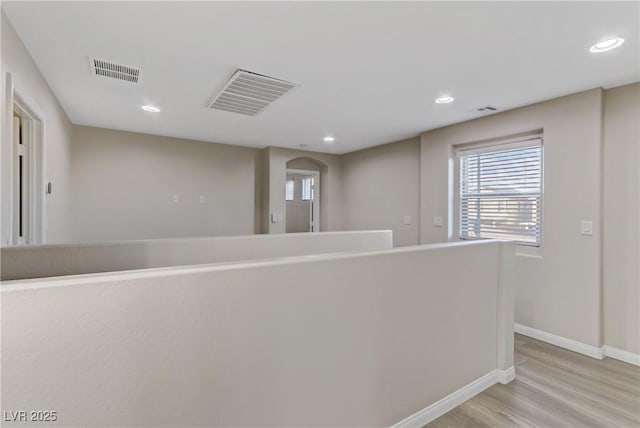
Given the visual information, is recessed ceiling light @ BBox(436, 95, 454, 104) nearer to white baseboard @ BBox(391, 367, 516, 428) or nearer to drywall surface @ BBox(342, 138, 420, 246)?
drywall surface @ BBox(342, 138, 420, 246)

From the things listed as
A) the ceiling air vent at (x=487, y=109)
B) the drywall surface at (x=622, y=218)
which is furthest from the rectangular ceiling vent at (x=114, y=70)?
the drywall surface at (x=622, y=218)

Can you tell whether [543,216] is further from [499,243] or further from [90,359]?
[90,359]

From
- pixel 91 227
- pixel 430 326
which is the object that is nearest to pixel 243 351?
pixel 430 326

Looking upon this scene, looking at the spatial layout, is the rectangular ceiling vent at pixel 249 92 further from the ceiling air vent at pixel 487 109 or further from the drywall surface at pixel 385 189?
the drywall surface at pixel 385 189

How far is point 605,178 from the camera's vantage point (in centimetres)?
267

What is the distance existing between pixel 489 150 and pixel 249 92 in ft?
8.99

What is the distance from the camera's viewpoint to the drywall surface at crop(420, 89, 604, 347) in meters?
2.66

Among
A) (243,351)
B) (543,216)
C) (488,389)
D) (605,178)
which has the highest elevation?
(605,178)

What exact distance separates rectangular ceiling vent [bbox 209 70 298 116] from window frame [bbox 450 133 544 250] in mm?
2351

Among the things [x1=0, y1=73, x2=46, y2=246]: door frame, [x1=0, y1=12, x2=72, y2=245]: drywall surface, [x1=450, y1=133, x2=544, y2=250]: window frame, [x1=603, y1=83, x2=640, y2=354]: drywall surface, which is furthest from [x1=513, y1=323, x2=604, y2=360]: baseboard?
[x1=0, y1=73, x2=46, y2=246]: door frame

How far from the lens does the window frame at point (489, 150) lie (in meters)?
3.07

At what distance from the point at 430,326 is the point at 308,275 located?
92 cm

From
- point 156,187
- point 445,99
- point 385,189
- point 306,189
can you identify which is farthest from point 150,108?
point 306,189

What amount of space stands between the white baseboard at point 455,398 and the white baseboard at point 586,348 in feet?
3.03
